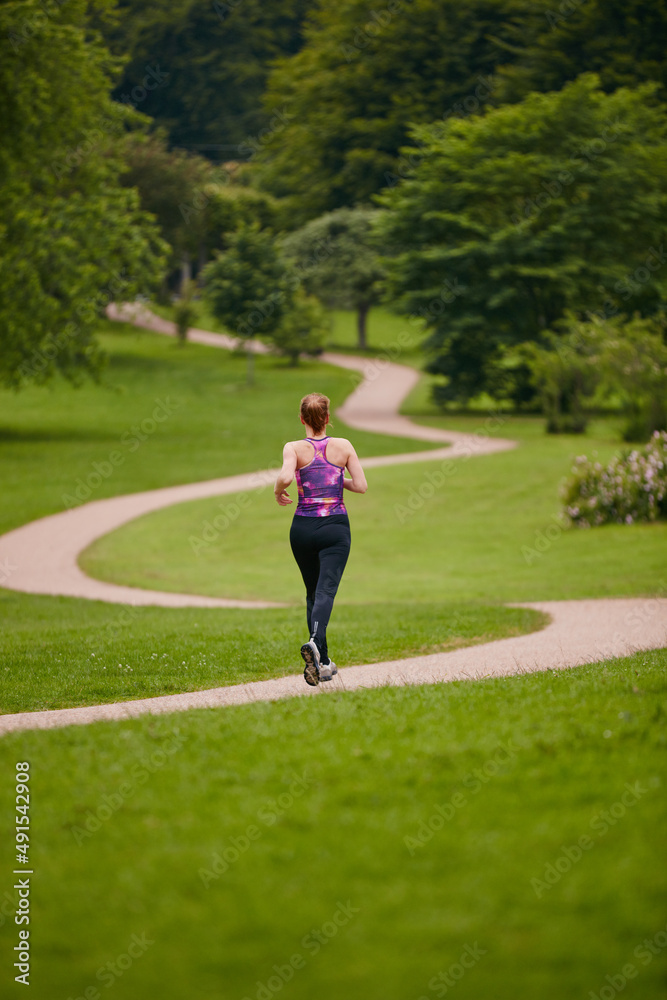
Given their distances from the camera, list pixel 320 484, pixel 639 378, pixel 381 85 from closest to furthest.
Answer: pixel 320 484 < pixel 639 378 < pixel 381 85

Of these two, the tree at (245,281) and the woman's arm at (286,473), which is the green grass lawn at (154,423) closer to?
the tree at (245,281)

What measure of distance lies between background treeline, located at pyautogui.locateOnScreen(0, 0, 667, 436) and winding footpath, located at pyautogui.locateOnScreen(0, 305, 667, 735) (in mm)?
7452

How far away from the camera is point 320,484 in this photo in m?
7.18

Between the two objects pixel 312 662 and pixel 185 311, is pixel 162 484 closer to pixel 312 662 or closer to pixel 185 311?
pixel 312 662

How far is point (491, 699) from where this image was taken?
20.2ft

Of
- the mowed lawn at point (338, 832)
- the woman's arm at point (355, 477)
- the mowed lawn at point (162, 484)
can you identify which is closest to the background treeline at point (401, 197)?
the mowed lawn at point (162, 484)

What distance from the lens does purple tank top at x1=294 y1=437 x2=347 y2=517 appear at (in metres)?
7.17

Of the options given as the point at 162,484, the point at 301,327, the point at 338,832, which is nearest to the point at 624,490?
the point at 162,484

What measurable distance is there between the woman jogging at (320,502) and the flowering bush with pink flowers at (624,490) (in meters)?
12.7

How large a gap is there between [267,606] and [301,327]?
123ft

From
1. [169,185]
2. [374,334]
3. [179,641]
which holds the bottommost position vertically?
[179,641]

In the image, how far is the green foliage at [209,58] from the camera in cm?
7731

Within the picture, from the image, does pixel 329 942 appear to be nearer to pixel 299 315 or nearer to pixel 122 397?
pixel 122 397

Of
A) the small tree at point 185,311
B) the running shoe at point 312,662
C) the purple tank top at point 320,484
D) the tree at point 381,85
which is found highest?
the tree at point 381,85
